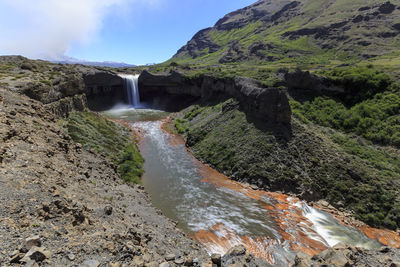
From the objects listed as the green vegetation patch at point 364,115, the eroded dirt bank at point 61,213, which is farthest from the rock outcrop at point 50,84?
the green vegetation patch at point 364,115

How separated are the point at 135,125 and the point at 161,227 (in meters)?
43.0

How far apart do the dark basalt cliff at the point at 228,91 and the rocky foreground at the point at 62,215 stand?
73.7ft

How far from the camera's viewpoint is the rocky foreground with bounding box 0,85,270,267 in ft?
28.0

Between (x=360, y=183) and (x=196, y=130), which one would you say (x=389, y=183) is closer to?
(x=360, y=183)

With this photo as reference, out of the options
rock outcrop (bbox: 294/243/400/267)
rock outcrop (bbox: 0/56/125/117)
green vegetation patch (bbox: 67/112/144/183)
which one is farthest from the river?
rock outcrop (bbox: 0/56/125/117)

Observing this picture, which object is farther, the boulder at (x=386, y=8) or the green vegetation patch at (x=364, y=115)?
the boulder at (x=386, y=8)

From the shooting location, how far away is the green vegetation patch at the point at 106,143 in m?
29.4

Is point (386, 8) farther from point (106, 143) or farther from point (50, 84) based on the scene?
point (50, 84)

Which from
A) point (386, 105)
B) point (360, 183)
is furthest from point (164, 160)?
point (386, 105)

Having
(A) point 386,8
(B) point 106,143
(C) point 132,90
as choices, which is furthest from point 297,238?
(A) point 386,8

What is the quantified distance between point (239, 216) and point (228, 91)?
1452 inches

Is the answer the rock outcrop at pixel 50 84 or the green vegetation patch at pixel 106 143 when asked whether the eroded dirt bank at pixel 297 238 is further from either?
the rock outcrop at pixel 50 84

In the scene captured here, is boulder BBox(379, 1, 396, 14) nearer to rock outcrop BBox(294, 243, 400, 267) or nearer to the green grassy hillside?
the green grassy hillside

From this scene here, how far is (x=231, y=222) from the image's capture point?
848 inches
